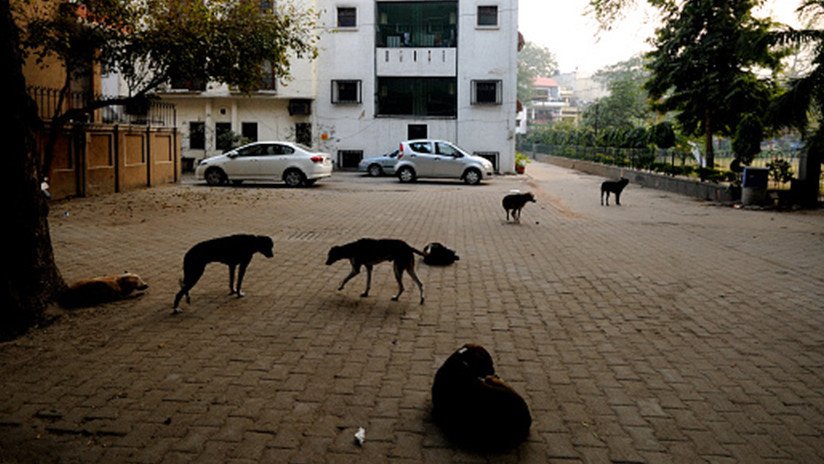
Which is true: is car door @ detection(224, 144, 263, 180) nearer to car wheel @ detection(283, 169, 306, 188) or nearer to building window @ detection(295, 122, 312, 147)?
car wheel @ detection(283, 169, 306, 188)

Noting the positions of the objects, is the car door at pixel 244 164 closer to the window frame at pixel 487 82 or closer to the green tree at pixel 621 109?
the window frame at pixel 487 82

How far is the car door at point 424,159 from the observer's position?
88.6 feet

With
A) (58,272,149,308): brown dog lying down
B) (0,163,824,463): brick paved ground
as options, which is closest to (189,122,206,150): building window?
(0,163,824,463): brick paved ground

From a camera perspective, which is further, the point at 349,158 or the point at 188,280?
the point at 349,158

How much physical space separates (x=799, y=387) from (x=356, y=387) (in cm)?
316

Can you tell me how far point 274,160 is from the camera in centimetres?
2345

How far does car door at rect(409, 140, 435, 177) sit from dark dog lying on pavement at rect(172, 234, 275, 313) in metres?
20.1

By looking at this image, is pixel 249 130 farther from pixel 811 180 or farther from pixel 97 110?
pixel 811 180

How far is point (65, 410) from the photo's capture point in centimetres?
434

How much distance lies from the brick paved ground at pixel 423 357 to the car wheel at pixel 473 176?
Result: 1547 centimetres

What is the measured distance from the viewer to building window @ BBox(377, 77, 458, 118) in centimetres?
3531

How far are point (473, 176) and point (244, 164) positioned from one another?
8.74m

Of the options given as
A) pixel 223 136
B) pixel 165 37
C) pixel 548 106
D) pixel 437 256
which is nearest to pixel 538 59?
pixel 548 106

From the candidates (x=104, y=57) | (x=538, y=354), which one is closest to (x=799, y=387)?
(x=538, y=354)
